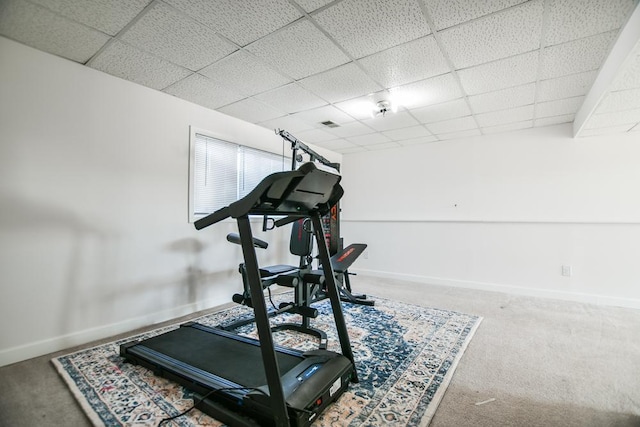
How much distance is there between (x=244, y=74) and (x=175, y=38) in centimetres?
63

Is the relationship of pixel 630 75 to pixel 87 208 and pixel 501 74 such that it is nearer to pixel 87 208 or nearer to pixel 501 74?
pixel 501 74

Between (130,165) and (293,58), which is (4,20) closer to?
(130,165)

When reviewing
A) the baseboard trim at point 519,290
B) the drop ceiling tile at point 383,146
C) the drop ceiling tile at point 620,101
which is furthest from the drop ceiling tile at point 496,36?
the baseboard trim at point 519,290

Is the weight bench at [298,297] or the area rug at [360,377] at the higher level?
the weight bench at [298,297]

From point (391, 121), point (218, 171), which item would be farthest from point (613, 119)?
point (218, 171)

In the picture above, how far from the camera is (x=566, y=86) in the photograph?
106 inches

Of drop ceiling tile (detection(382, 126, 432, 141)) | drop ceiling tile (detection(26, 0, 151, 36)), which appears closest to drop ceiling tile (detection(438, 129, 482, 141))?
drop ceiling tile (detection(382, 126, 432, 141))

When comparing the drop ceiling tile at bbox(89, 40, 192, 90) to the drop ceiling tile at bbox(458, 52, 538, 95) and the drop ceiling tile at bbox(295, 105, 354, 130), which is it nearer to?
the drop ceiling tile at bbox(295, 105, 354, 130)

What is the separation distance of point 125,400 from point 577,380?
274 centimetres

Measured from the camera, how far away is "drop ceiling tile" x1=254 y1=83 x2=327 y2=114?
9.41ft

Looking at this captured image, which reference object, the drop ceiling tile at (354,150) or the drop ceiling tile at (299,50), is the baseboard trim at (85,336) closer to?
the drop ceiling tile at (299,50)

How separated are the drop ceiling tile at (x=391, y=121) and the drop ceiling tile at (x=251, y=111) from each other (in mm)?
1186

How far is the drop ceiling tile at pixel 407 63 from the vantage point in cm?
211

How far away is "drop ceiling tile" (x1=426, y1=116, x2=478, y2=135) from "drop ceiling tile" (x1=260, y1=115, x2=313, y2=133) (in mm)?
1671
